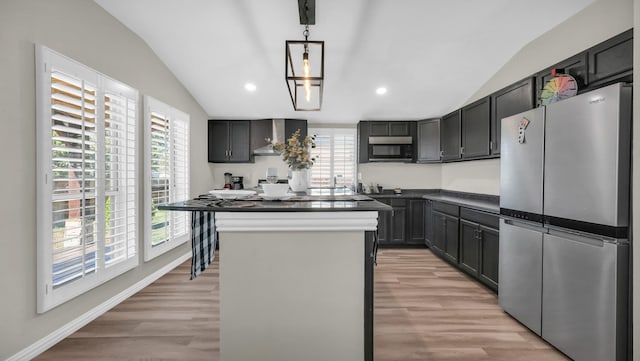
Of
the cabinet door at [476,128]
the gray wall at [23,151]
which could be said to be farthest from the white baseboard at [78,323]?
the cabinet door at [476,128]

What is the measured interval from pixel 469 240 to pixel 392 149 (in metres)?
2.18

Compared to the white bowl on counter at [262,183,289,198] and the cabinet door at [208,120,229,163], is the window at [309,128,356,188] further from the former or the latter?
the white bowl on counter at [262,183,289,198]

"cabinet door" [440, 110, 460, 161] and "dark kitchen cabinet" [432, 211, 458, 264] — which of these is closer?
"dark kitchen cabinet" [432, 211, 458, 264]

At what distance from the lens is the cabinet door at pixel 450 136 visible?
4.56 m

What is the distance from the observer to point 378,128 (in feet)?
17.8

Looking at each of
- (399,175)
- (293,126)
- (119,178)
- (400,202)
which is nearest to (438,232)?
(400,202)

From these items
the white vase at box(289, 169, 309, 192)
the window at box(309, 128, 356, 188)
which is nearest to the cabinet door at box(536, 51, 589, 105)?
the white vase at box(289, 169, 309, 192)

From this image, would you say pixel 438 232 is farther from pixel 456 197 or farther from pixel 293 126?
pixel 293 126

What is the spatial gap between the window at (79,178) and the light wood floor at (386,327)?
41cm

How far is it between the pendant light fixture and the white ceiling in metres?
0.15

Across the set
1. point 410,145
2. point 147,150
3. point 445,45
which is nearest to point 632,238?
point 445,45

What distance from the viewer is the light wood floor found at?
7.11 feet

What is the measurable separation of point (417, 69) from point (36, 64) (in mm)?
3887

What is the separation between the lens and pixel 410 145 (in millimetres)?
5375
